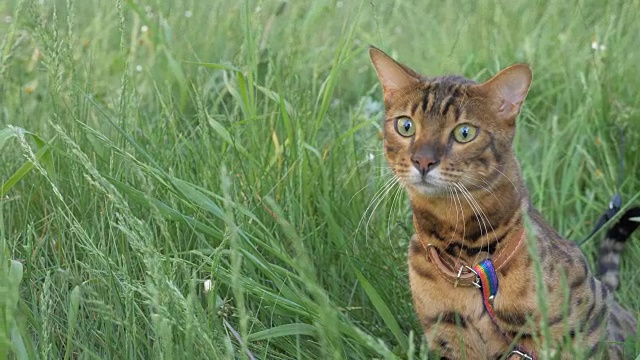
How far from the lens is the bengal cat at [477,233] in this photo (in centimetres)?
201

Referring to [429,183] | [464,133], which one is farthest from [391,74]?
[429,183]

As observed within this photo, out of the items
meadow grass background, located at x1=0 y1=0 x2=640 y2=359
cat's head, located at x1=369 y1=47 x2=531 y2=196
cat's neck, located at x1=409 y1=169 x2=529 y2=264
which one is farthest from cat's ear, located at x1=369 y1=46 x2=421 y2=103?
cat's neck, located at x1=409 y1=169 x2=529 y2=264

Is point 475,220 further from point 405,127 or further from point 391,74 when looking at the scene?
point 391,74

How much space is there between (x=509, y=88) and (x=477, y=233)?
39 cm

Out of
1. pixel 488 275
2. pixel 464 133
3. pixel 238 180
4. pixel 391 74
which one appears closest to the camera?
pixel 488 275

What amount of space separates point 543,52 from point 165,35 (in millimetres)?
1737

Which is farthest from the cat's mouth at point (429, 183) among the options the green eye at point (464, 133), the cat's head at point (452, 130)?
the green eye at point (464, 133)

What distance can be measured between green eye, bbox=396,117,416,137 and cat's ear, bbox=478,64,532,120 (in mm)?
202

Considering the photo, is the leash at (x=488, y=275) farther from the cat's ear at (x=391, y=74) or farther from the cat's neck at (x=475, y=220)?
the cat's ear at (x=391, y=74)

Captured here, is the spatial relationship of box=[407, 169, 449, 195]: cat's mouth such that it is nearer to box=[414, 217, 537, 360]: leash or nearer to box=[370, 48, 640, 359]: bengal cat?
box=[370, 48, 640, 359]: bengal cat

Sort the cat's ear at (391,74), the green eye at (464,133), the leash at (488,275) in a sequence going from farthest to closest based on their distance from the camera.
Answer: the cat's ear at (391,74) → the green eye at (464,133) → the leash at (488,275)

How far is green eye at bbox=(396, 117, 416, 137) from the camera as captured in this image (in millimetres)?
2199

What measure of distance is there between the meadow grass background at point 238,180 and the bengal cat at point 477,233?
164mm

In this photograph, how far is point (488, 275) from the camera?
1.99m
